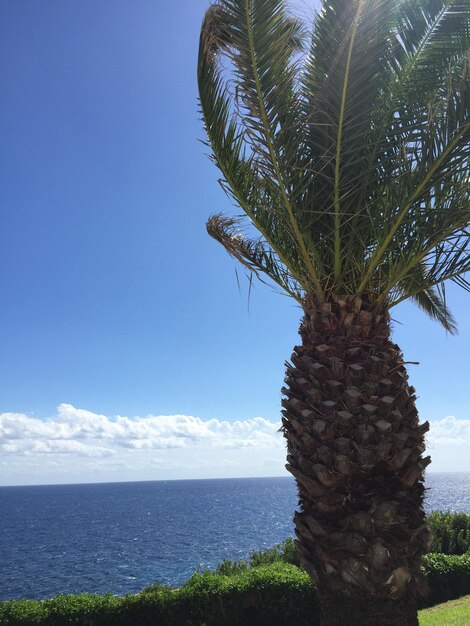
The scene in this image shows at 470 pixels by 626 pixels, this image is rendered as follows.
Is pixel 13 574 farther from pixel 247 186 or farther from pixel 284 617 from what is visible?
pixel 247 186

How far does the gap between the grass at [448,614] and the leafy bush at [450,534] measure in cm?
404

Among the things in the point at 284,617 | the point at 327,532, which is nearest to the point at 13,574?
the point at 284,617

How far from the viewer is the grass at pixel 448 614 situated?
338 inches

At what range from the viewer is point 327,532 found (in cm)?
525

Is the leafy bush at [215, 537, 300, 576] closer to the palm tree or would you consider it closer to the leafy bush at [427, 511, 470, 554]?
the leafy bush at [427, 511, 470, 554]

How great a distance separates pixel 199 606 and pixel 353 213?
26.4 feet

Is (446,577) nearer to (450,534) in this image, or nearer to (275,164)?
(450,534)

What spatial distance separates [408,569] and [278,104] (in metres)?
5.18

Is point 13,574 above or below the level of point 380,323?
below

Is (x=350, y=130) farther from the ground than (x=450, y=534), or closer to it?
farther from the ground

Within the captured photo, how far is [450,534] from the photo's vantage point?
617 inches

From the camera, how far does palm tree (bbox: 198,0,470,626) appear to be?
5234mm

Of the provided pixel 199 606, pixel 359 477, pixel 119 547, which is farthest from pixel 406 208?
pixel 119 547

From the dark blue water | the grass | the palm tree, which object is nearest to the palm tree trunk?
the palm tree
